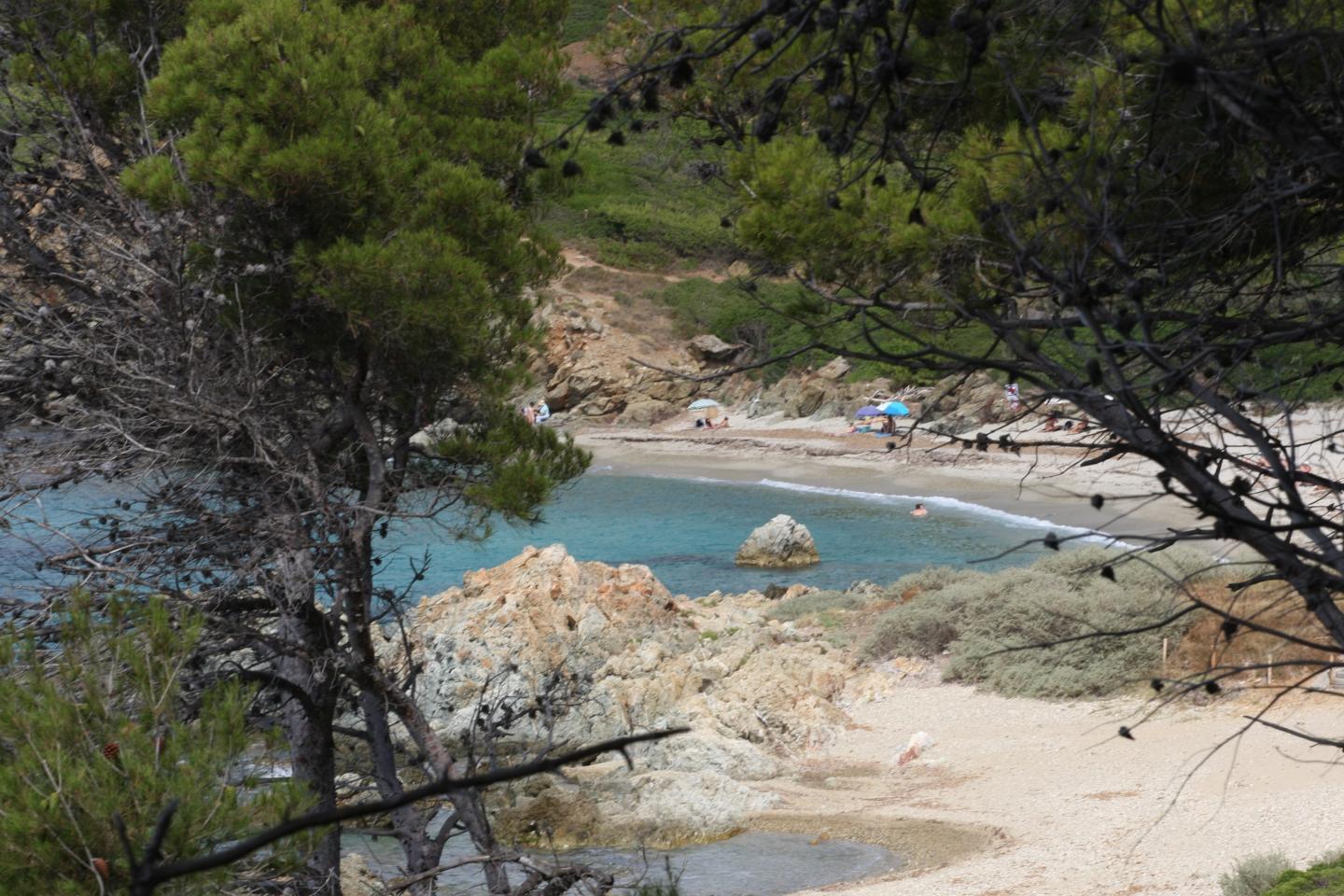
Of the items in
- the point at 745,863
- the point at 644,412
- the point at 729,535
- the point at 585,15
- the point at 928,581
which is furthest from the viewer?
the point at 585,15

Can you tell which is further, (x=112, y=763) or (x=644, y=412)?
(x=644, y=412)

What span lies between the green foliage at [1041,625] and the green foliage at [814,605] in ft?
6.42

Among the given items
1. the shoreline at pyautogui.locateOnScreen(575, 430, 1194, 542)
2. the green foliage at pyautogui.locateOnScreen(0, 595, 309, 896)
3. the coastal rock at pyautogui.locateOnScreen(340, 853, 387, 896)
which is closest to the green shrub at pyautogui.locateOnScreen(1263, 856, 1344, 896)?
the green foliage at pyautogui.locateOnScreen(0, 595, 309, 896)

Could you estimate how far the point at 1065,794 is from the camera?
11.0 m

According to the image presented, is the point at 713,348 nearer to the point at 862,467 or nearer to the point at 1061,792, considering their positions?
the point at 862,467

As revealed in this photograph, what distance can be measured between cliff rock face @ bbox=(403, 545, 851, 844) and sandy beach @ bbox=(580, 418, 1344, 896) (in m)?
0.63

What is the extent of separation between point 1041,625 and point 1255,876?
865 cm

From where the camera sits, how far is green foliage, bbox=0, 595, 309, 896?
3.22m

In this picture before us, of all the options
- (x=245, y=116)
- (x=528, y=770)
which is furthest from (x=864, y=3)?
(x=245, y=116)

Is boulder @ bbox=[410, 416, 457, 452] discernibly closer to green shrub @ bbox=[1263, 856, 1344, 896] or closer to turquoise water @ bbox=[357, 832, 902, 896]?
turquoise water @ bbox=[357, 832, 902, 896]

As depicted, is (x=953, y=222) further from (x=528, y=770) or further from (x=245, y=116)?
(x=528, y=770)

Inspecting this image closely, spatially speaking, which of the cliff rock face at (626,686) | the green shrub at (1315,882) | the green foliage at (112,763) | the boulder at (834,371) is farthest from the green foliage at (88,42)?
the boulder at (834,371)

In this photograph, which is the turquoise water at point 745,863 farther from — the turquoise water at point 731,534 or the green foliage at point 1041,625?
A: the turquoise water at point 731,534

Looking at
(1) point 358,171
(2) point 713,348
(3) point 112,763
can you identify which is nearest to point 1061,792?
(1) point 358,171
